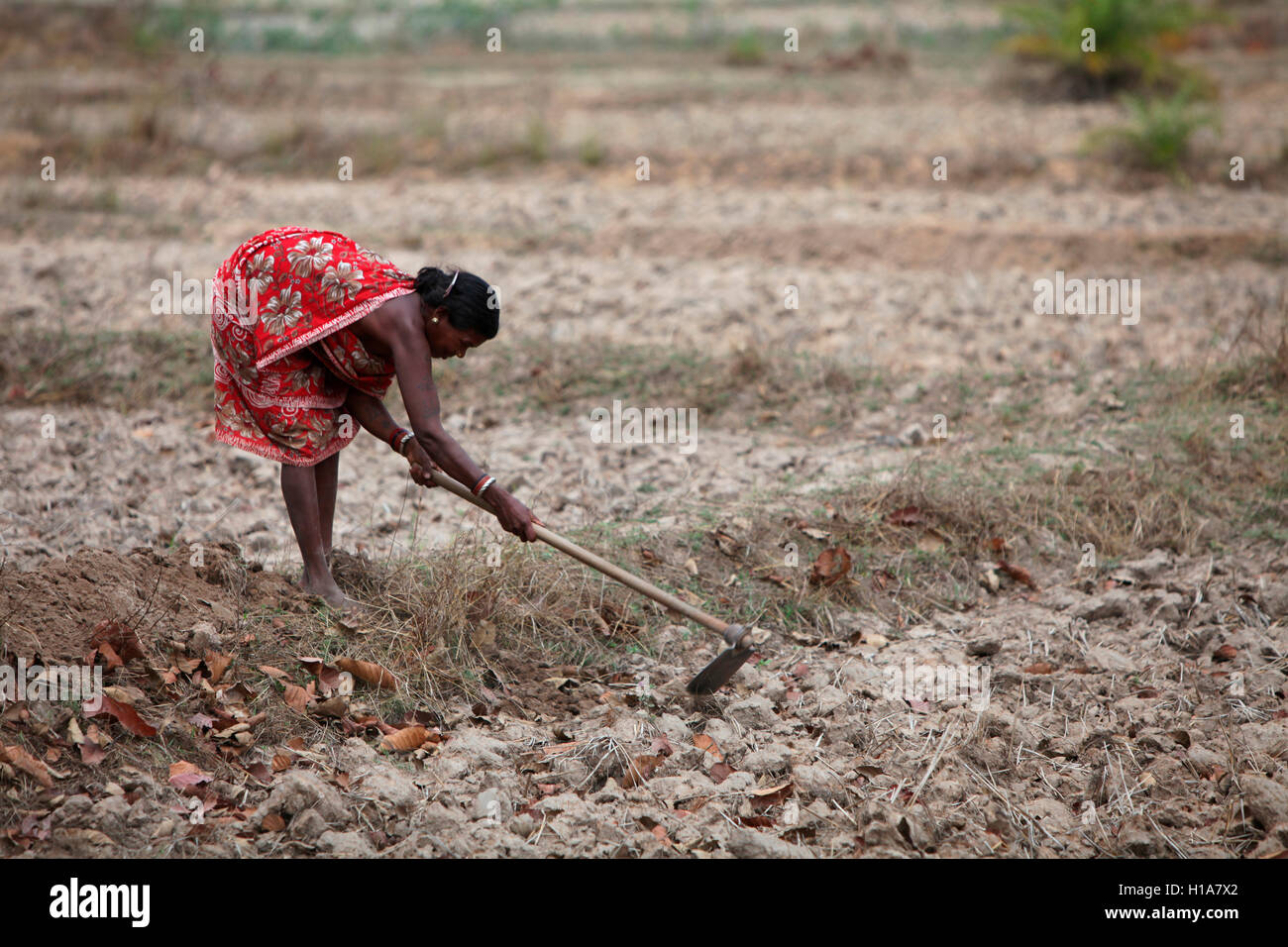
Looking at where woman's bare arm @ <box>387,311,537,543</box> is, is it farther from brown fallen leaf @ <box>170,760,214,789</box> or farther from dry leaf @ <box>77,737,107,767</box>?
dry leaf @ <box>77,737,107,767</box>

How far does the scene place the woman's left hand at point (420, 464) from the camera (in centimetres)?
329

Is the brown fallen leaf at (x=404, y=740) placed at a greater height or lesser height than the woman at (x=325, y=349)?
lesser

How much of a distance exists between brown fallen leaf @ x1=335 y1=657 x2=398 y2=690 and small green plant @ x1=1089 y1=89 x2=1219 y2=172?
315 inches

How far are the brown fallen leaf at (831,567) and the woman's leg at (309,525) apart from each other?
1671mm

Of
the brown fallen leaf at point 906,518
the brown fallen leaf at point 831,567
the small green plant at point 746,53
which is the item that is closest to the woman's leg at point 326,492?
the brown fallen leaf at point 831,567

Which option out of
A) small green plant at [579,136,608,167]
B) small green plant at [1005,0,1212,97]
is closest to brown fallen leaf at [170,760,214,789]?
small green plant at [579,136,608,167]

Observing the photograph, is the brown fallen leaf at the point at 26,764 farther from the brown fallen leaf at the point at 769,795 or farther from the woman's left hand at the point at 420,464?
the brown fallen leaf at the point at 769,795

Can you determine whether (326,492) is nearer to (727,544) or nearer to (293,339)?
(293,339)

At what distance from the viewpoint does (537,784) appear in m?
2.88

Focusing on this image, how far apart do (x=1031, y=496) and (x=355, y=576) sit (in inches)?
106

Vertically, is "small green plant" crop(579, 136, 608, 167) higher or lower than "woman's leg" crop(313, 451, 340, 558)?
Answer: higher

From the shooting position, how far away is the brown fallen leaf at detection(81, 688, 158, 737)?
9.09ft

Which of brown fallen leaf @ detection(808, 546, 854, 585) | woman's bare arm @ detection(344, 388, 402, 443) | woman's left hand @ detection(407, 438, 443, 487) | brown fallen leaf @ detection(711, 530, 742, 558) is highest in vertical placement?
woman's bare arm @ detection(344, 388, 402, 443)

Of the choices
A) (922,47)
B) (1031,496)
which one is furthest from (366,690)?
(922,47)
